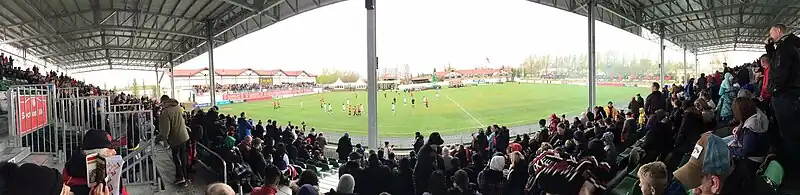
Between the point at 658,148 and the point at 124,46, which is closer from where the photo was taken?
the point at 658,148

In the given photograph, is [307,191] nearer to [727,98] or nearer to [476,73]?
[727,98]

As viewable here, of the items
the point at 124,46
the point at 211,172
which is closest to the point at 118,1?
the point at 124,46

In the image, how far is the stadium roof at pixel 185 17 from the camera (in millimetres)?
15586

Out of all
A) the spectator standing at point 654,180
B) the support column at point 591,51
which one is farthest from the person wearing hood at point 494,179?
the support column at point 591,51

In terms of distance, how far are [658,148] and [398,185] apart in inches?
121

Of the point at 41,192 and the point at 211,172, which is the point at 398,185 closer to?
the point at 211,172

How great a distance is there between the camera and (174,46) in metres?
25.6

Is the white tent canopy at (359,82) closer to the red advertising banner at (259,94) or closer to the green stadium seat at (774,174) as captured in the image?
the red advertising banner at (259,94)

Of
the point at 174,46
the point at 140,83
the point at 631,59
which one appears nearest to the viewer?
the point at 174,46

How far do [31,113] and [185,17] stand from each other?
38.7 feet

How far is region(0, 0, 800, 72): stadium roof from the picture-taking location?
51.1ft

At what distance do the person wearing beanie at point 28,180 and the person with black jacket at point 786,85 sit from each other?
506cm

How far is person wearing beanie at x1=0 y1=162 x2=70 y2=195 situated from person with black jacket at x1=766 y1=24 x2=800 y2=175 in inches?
199

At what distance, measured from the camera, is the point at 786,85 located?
3.88 metres
